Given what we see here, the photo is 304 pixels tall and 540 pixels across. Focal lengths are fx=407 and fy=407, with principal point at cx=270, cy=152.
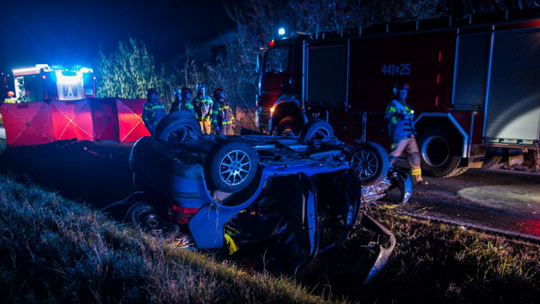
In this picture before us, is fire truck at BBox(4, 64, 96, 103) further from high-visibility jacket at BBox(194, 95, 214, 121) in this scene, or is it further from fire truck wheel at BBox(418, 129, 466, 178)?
fire truck wheel at BBox(418, 129, 466, 178)

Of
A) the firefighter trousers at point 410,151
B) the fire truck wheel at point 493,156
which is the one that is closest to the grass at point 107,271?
the firefighter trousers at point 410,151

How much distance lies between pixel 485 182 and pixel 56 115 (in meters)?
10.8

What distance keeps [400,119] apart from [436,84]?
1.64 metres

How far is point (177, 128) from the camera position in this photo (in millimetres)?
5133

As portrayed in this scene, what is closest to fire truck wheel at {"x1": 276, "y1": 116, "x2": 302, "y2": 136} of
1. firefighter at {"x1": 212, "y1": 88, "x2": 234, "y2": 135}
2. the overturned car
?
firefighter at {"x1": 212, "y1": 88, "x2": 234, "y2": 135}

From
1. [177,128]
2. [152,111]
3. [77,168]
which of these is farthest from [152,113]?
[177,128]

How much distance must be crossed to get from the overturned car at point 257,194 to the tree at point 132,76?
14266 mm

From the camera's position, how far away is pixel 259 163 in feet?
13.3

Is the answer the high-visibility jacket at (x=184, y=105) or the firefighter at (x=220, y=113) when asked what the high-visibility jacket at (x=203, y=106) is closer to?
the firefighter at (x=220, y=113)

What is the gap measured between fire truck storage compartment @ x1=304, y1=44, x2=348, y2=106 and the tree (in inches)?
377

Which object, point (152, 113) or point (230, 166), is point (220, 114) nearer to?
point (152, 113)

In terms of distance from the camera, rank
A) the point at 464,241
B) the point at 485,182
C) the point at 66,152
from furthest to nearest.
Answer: the point at 66,152
the point at 485,182
the point at 464,241

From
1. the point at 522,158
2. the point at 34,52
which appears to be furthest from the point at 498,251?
the point at 34,52

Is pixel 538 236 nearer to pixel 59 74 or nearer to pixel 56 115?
pixel 56 115
